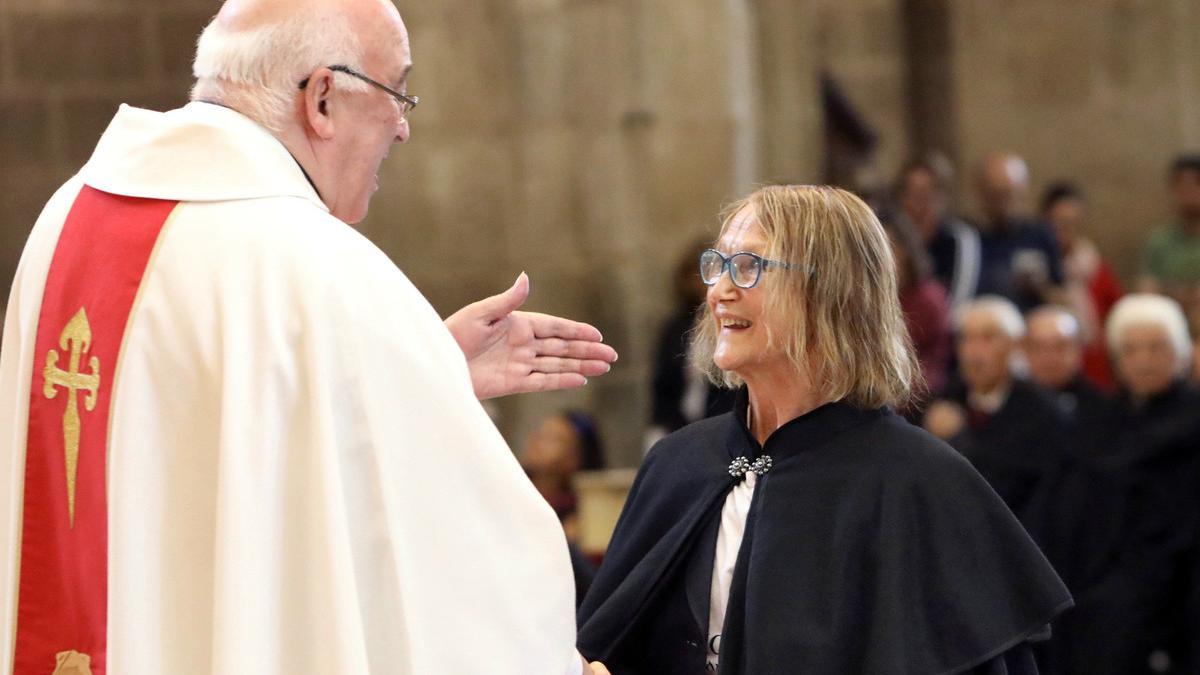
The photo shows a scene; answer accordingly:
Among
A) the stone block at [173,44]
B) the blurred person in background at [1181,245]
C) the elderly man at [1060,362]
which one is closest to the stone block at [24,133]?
the stone block at [173,44]

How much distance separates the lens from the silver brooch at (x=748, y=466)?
13.3ft

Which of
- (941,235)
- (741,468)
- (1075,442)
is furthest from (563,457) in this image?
(741,468)

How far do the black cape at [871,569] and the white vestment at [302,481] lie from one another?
0.55 metres

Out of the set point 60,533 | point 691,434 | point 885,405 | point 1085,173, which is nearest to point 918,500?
point 885,405

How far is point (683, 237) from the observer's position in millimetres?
8844

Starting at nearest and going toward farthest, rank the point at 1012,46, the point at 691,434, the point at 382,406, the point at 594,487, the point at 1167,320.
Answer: the point at 382,406
the point at 691,434
the point at 594,487
the point at 1167,320
the point at 1012,46

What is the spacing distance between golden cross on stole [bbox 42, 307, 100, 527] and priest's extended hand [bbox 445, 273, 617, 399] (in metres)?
0.73

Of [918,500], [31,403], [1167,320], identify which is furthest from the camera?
[1167,320]

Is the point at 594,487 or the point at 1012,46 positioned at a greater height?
the point at 1012,46

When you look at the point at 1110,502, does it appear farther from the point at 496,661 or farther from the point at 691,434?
the point at 496,661

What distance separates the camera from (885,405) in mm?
4016

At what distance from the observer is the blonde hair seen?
3951 millimetres

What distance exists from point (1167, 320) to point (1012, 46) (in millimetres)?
5527

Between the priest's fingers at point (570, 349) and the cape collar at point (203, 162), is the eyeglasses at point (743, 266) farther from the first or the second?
the cape collar at point (203, 162)
